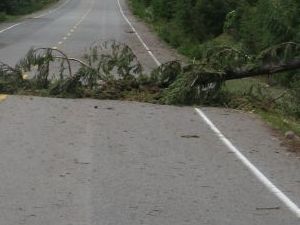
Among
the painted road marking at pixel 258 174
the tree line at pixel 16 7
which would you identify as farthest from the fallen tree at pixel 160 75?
the tree line at pixel 16 7

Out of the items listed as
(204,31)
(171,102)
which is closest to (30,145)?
(171,102)

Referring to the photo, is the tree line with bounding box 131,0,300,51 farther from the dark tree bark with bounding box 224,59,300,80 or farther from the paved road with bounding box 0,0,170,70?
the dark tree bark with bounding box 224,59,300,80

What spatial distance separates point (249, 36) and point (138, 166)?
53.0 ft

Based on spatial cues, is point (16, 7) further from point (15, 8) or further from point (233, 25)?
point (233, 25)

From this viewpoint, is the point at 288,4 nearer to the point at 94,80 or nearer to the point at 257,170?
the point at 94,80

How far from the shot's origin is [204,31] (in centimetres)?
3244

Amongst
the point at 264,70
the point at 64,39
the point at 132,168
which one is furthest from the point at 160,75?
the point at 64,39

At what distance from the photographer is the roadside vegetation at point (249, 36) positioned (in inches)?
583

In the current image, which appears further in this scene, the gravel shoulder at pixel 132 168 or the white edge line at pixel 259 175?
the white edge line at pixel 259 175

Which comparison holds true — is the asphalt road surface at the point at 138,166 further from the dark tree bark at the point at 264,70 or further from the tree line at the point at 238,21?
the tree line at the point at 238,21

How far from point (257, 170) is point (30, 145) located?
3160 millimetres

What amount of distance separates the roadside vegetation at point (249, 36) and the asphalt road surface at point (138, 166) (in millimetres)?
1357

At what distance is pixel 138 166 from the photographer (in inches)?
344

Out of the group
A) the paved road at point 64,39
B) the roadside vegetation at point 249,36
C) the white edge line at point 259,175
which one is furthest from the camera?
the paved road at point 64,39
